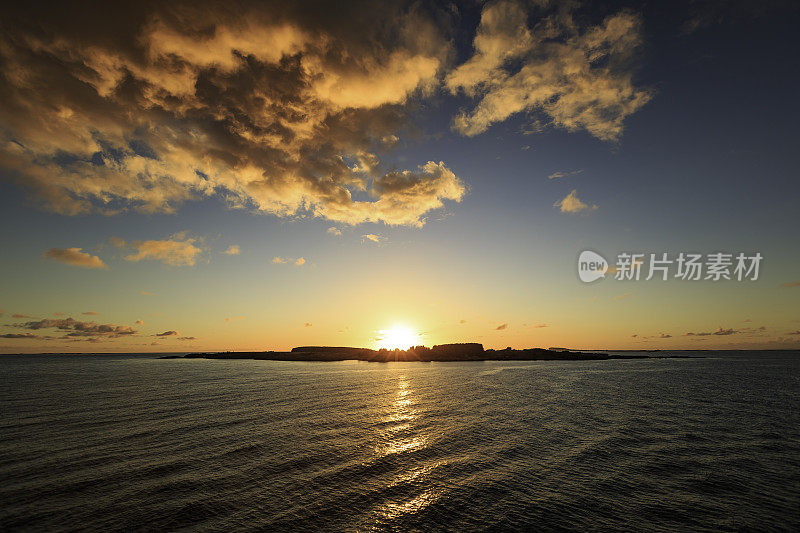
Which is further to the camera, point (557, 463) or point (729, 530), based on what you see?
point (557, 463)

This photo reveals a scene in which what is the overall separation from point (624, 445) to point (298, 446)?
25250 millimetres

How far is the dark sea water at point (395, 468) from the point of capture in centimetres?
1548

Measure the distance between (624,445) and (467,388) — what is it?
36.0 meters

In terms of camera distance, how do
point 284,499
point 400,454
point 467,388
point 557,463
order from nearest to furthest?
point 284,499 → point 557,463 → point 400,454 → point 467,388

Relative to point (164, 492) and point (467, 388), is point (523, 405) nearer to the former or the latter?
point (467, 388)

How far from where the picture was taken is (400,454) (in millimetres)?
24016

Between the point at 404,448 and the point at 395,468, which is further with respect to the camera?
the point at 404,448

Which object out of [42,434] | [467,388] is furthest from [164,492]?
[467,388]

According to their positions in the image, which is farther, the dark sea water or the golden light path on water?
the golden light path on water

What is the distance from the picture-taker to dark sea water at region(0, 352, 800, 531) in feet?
50.8

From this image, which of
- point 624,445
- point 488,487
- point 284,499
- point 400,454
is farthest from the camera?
point 624,445

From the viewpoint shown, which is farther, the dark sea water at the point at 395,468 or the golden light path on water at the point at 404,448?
the golden light path on water at the point at 404,448

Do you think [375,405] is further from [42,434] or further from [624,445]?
[42,434]

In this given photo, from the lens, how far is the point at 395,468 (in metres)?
21.4
